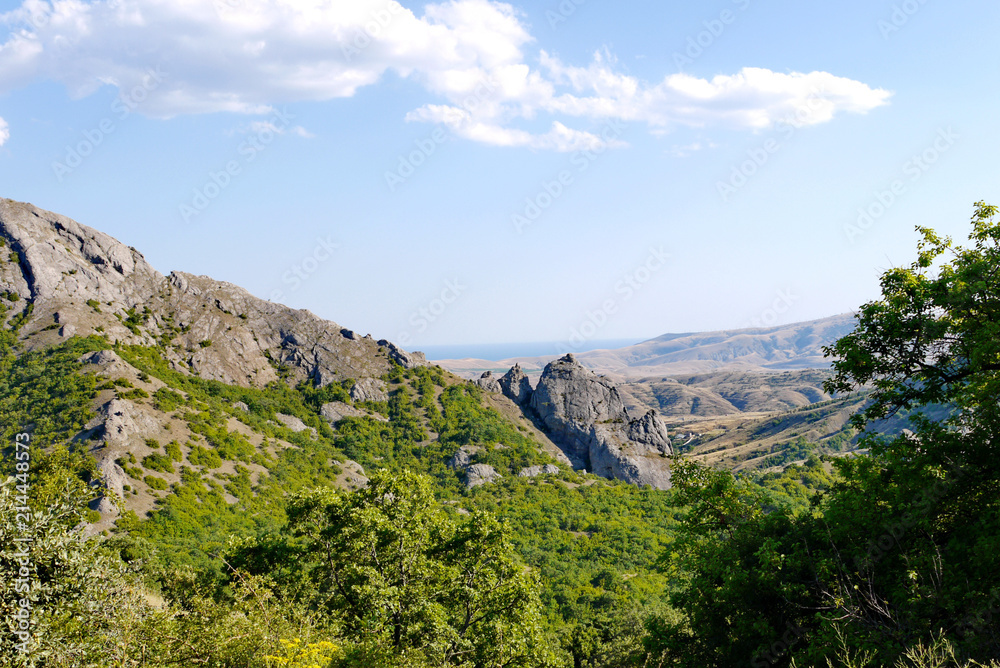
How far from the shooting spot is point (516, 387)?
5010 inches

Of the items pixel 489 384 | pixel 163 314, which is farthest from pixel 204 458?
pixel 489 384

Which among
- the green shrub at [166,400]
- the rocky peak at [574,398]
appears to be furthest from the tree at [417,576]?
the rocky peak at [574,398]

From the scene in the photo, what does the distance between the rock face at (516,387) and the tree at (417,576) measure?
10134 cm

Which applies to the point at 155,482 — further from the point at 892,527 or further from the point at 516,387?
the point at 516,387

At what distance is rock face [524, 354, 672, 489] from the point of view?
109m

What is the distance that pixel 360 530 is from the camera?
2189 centimetres

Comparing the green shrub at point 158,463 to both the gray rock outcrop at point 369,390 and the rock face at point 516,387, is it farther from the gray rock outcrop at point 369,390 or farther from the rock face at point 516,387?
the rock face at point 516,387

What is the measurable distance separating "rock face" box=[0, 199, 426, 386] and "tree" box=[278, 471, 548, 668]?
251 ft

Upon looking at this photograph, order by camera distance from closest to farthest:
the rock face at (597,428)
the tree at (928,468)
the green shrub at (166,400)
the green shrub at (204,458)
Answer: the tree at (928,468) → the green shrub at (204,458) → the green shrub at (166,400) → the rock face at (597,428)

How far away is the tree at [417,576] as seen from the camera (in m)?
18.8

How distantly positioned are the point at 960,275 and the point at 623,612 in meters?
45.4

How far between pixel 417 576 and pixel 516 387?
105740 mm

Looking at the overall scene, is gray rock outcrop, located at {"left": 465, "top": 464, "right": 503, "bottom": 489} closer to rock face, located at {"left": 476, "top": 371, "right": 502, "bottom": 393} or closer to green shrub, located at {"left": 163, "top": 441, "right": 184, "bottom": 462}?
rock face, located at {"left": 476, "top": 371, "right": 502, "bottom": 393}

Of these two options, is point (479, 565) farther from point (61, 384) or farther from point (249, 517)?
point (61, 384)
